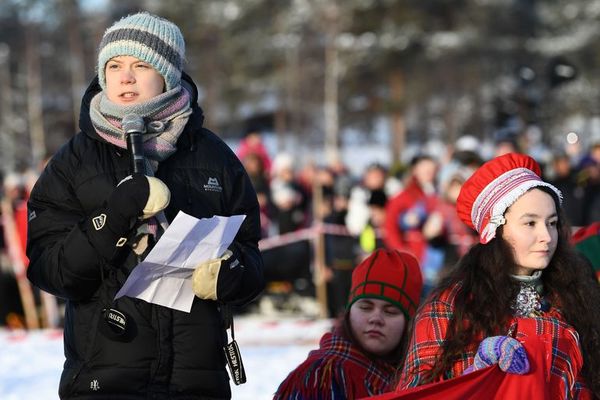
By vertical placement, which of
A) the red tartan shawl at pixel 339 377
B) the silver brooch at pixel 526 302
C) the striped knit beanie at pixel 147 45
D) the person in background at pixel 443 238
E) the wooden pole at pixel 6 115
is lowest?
the red tartan shawl at pixel 339 377

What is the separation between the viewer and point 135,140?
157 inches

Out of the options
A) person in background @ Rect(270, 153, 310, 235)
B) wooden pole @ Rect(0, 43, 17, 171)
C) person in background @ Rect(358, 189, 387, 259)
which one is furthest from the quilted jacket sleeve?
wooden pole @ Rect(0, 43, 17, 171)

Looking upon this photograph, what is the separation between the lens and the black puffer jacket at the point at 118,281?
4.02 meters

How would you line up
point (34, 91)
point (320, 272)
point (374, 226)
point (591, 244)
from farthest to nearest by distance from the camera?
point (34, 91) → point (320, 272) → point (374, 226) → point (591, 244)

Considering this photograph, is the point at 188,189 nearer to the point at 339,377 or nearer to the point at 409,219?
the point at 339,377

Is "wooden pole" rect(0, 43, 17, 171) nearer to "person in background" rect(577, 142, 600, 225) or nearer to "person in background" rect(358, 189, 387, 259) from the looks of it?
"person in background" rect(577, 142, 600, 225)

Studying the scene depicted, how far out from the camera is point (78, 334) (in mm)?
4086

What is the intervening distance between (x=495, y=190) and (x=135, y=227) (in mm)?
1355

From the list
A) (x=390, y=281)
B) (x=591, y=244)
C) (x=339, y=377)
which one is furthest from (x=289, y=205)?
(x=339, y=377)

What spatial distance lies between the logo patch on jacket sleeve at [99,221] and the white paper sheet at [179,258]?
17cm

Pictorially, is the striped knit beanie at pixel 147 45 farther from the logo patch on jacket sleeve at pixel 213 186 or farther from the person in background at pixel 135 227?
the logo patch on jacket sleeve at pixel 213 186

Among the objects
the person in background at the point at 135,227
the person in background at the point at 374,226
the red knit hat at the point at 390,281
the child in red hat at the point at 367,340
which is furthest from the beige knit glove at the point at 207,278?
the person in background at the point at 374,226

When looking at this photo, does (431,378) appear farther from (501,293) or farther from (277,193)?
(277,193)

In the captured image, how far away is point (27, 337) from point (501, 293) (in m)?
7.96
